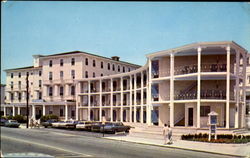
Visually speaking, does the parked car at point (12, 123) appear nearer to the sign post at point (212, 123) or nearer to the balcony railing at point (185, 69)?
the sign post at point (212, 123)

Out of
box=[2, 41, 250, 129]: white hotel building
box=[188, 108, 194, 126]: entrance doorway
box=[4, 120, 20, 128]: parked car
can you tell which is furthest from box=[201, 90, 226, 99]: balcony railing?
box=[4, 120, 20, 128]: parked car

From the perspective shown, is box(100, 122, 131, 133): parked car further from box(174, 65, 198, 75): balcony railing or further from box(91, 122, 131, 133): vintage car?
box(174, 65, 198, 75): balcony railing

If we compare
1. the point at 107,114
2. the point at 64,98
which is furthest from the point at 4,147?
the point at 107,114

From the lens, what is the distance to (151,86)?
23875mm

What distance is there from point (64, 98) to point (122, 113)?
27.6 m

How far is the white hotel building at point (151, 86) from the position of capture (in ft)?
23.2

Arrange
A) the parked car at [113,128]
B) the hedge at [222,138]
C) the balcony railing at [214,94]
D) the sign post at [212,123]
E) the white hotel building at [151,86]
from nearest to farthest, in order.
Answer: the white hotel building at [151,86] → the hedge at [222,138] → the sign post at [212,123] → the balcony railing at [214,94] → the parked car at [113,128]

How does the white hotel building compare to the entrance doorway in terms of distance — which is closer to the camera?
the white hotel building

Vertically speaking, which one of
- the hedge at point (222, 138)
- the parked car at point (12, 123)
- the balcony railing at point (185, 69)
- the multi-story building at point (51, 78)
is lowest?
the hedge at point (222, 138)

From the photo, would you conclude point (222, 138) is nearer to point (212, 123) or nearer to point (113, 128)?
point (212, 123)

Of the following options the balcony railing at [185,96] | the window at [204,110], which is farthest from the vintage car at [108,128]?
the window at [204,110]

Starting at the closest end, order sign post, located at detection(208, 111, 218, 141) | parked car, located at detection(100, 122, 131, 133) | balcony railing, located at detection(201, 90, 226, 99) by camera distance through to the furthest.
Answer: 1. sign post, located at detection(208, 111, 218, 141)
2. balcony railing, located at detection(201, 90, 226, 99)
3. parked car, located at detection(100, 122, 131, 133)

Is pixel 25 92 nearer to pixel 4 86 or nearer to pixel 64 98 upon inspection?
pixel 4 86

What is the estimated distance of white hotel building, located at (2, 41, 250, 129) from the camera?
7083 millimetres
